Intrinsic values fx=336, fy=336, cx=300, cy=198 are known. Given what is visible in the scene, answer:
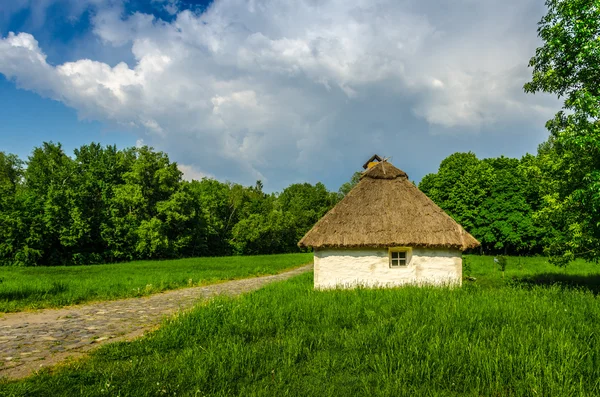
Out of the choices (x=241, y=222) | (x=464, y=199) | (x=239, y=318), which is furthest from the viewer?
(x=241, y=222)

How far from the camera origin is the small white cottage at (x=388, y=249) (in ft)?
44.7

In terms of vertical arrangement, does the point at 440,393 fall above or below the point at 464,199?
below

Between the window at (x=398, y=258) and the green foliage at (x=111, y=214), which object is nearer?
the window at (x=398, y=258)

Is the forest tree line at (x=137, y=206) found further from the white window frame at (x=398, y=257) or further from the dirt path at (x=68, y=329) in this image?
the dirt path at (x=68, y=329)

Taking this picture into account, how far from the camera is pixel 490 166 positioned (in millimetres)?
39562

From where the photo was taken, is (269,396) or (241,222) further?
(241,222)

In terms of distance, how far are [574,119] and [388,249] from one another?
7.68 m

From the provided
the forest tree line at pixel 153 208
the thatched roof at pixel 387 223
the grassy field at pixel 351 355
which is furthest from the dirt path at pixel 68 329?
the forest tree line at pixel 153 208

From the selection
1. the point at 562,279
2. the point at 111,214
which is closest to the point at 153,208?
the point at 111,214

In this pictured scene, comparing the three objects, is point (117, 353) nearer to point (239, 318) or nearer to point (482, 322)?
point (239, 318)

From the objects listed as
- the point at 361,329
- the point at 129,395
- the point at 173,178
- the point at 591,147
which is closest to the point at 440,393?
the point at 361,329

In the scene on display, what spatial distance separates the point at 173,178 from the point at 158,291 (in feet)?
93.6

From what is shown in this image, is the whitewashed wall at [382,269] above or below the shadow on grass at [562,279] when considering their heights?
above

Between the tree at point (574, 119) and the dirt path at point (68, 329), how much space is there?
13.1m
